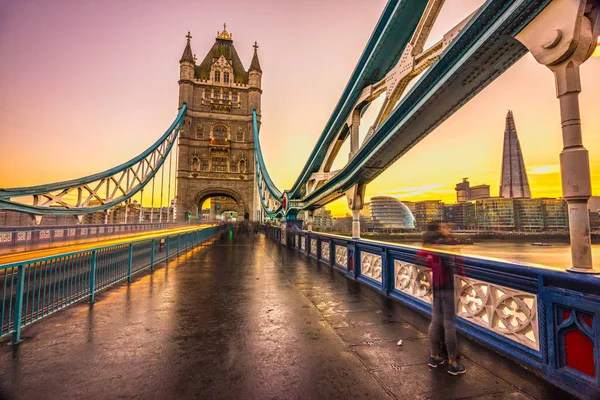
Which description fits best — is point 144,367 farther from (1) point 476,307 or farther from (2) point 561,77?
(2) point 561,77

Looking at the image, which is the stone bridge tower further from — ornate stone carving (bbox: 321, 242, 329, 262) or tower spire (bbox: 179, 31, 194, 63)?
ornate stone carving (bbox: 321, 242, 329, 262)

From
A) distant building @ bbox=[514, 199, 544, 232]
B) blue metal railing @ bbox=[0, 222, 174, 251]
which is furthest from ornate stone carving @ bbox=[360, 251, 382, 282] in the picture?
distant building @ bbox=[514, 199, 544, 232]

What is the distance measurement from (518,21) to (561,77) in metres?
0.93

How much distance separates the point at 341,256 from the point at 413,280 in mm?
3620

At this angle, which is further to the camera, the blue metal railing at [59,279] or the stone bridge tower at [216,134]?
the stone bridge tower at [216,134]

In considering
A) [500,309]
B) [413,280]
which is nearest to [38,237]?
[413,280]

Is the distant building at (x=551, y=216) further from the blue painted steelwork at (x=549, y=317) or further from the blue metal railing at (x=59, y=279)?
the blue metal railing at (x=59, y=279)

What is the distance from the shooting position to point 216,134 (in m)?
52.8

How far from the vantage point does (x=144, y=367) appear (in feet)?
9.20

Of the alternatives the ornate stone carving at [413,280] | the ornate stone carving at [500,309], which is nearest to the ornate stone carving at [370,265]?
the ornate stone carving at [413,280]

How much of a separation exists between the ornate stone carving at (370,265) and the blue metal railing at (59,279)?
5.63 metres

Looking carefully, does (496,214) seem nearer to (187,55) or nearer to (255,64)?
(255,64)

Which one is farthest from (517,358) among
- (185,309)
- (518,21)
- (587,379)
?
(185,309)

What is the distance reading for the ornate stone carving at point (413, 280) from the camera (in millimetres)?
4371
